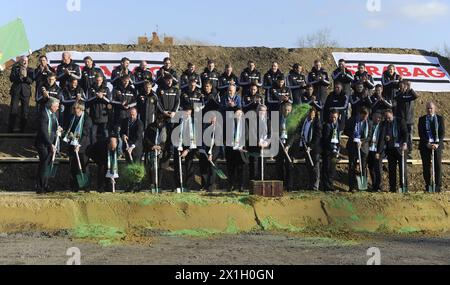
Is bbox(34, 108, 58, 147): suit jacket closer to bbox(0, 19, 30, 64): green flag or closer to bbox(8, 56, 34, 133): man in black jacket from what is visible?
bbox(8, 56, 34, 133): man in black jacket

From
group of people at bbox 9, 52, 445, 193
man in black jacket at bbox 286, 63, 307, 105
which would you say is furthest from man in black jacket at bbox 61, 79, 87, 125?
man in black jacket at bbox 286, 63, 307, 105

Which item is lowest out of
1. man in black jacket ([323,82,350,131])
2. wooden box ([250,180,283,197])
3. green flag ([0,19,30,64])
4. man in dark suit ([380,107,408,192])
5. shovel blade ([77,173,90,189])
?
shovel blade ([77,173,90,189])

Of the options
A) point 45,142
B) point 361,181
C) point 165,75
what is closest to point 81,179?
point 45,142

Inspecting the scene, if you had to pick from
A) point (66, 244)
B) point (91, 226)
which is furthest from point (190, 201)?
point (66, 244)

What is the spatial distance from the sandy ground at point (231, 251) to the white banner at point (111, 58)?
13.3 metres

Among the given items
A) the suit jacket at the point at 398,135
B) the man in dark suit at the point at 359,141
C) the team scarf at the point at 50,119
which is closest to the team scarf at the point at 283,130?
the man in dark suit at the point at 359,141

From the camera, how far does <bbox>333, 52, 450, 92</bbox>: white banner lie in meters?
23.8

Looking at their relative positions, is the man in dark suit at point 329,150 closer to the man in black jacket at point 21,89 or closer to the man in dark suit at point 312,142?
the man in dark suit at point 312,142

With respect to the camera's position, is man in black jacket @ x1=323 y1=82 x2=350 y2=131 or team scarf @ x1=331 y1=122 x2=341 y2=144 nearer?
team scarf @ x1=331 y1=122 x2=341 y2=144

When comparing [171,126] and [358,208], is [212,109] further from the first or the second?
[358,208]

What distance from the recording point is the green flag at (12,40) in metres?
22.8

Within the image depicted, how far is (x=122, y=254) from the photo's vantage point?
8.68 meters

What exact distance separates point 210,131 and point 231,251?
6.31 meters

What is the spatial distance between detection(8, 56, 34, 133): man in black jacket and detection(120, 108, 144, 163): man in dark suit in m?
5.46
